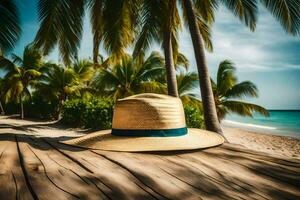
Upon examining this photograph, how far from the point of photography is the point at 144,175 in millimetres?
1792

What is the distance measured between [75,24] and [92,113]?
7303 millimetres

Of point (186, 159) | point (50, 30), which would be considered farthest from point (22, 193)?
point (50, 30)

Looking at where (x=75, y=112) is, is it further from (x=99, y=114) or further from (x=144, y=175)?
(x=144, y=175)

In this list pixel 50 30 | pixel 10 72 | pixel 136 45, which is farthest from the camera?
pixel 10 72

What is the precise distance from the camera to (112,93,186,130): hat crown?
2801 millimetres

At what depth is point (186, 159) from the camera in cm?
227

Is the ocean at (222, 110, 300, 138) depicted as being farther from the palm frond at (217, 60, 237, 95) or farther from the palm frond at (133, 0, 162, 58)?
the palm frond at (133, 0, 162, 58)

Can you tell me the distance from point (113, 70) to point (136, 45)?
791cm

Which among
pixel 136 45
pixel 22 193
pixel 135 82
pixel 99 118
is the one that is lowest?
pixel 99 118

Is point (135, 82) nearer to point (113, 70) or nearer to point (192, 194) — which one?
point (113, 70)

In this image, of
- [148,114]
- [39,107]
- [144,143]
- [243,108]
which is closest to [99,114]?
[243,108]

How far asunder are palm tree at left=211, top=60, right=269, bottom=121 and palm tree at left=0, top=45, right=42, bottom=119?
47.0 feet

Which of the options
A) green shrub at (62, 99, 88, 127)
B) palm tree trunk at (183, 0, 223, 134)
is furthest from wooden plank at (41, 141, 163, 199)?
green shrub at (62, 99, 88, 127)

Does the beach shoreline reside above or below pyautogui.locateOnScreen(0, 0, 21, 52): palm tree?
below
